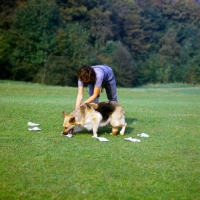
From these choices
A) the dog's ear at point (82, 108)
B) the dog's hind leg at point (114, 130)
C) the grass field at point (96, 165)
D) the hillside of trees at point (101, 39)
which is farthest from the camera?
the hillside of trees at point (101, 39)

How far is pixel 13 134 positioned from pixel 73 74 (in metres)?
46.2

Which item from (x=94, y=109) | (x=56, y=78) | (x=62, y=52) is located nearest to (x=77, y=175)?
(x=94, y=109)

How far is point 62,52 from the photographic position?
58062 millimetres

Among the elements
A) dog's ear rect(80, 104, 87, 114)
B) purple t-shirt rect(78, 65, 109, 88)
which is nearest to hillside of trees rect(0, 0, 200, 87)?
purple t-shirt rect(78, 65, 109, 88)

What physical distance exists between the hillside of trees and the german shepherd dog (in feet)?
134

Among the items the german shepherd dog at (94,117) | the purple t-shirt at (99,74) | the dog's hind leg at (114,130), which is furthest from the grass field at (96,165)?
the purple t-shirt at (99,74)

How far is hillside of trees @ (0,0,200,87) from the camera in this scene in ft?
181

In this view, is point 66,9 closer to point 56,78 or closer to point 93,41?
point 93,41

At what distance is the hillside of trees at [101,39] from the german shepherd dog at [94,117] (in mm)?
40989

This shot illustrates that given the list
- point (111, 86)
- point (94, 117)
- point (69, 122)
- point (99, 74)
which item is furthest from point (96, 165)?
point (111, 86)

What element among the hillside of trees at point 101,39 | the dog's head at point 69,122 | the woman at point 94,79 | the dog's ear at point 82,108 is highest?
the hillside of trees at point 101,39

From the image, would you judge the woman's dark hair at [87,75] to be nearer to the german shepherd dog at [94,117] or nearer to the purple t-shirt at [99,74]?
the purple t-shirt at [99,74]

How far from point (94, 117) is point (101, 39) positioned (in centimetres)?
6624

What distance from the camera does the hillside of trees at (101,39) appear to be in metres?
55.0
